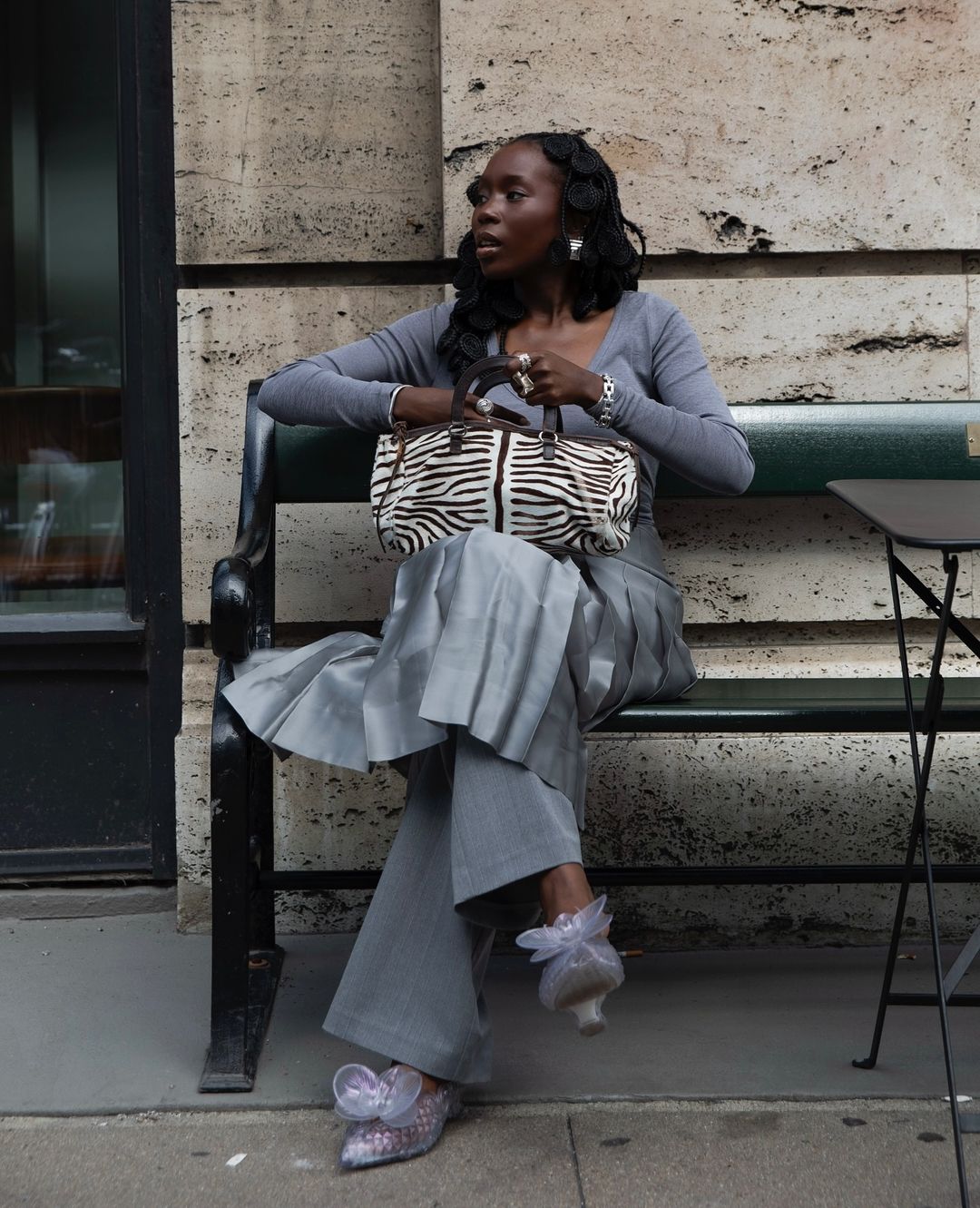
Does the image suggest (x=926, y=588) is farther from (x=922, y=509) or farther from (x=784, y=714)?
(x=784, y=714)

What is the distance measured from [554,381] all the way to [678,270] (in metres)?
0.96

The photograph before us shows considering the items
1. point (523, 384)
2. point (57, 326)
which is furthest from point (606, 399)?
point (57, 326)

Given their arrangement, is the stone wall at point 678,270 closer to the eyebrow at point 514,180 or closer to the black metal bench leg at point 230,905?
the eyebrow at point 514,180

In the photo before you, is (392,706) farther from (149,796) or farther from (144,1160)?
(149,796)

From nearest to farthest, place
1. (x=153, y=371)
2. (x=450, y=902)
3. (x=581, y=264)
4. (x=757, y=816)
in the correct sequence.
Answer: (x=450, y=902), (x=581, y=264), (x=757, y=816), (x=153, y=371)

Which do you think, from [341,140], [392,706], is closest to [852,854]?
Result: [392,706]

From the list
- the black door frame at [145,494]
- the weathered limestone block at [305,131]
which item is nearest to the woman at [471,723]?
the weathered limestone block at [305,131]

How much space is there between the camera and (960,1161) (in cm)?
188

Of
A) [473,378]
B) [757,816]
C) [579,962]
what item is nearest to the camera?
[579,962]

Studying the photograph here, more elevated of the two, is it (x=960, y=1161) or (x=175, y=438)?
(x=175, y=438)

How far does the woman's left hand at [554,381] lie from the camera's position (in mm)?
2504

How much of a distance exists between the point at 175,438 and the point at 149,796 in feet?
3.09

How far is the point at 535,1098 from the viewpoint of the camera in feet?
7.68

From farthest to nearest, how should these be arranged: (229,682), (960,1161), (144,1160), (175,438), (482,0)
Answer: (175,438) < (482,0) < (229,682) < (144,1160) < (960,1161)
